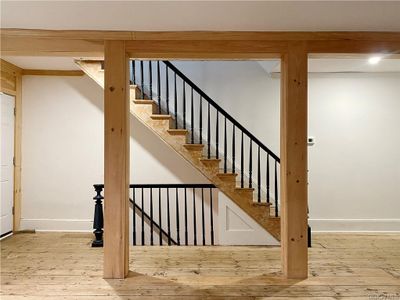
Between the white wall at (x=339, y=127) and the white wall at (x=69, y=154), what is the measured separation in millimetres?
1311

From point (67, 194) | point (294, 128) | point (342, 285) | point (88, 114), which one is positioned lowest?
point (342, 285)

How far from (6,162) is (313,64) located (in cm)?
458

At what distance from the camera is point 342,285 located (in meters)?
2.88

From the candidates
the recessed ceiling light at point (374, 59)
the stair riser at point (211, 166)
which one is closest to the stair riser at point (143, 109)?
the stair riser at point (211, 166)

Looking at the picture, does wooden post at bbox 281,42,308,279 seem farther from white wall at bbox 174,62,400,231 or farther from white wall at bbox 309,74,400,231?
white wall at bbox 309,74,400,231

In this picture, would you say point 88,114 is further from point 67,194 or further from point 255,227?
point 255,227

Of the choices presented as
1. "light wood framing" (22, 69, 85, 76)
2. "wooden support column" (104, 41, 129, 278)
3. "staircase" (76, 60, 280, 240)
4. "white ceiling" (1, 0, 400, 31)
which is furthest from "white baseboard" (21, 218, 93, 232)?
"white ceiling" (1, 0, 400, 31)

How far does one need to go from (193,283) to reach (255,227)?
1566mm

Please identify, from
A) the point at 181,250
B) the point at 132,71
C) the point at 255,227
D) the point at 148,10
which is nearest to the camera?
the point at 148,10

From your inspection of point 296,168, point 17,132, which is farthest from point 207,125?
point 17,132

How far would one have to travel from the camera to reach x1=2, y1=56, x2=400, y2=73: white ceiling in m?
4.30

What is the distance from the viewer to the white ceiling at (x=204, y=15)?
245 cm

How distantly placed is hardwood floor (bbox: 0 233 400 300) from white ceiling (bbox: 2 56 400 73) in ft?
8.02

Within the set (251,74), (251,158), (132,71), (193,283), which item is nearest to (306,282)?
(193,283)
